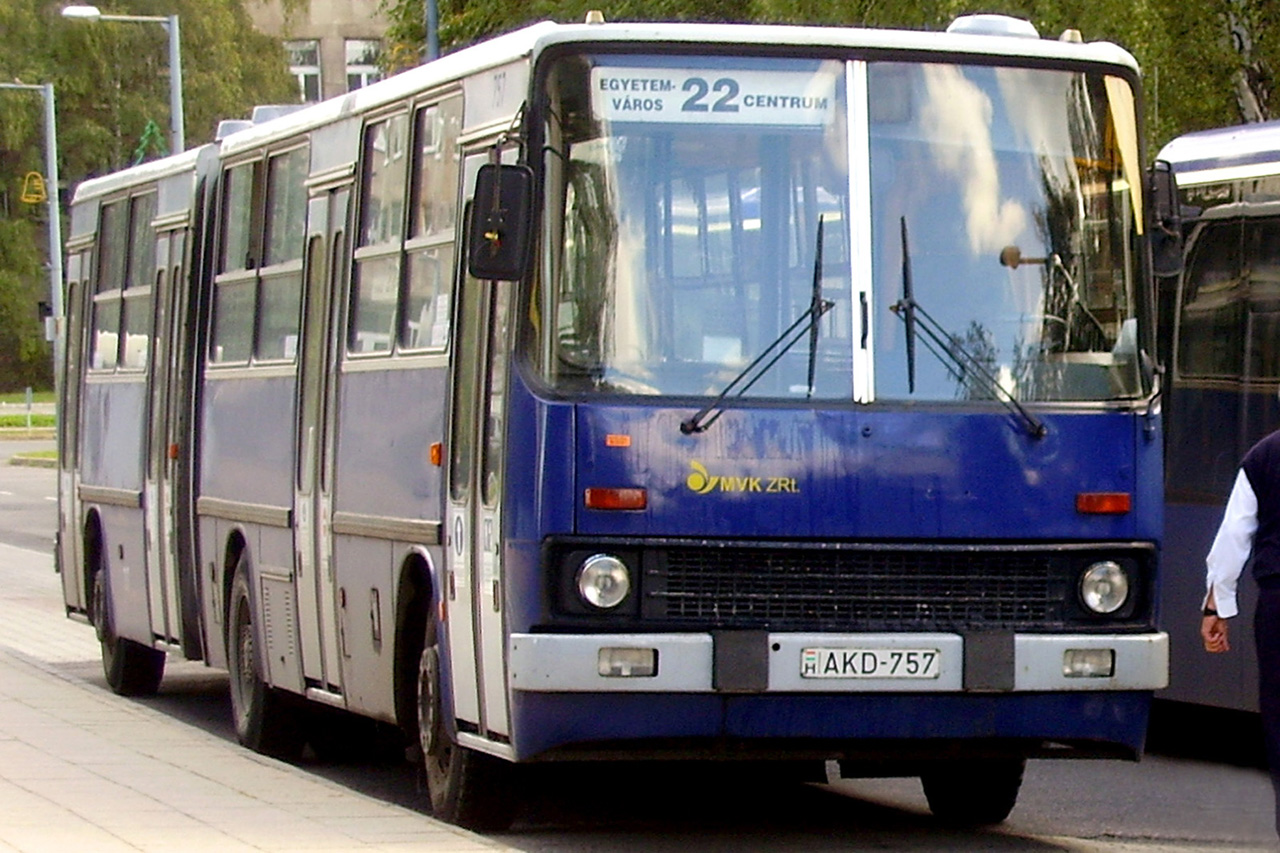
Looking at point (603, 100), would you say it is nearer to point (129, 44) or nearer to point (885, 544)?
point (885, 544)

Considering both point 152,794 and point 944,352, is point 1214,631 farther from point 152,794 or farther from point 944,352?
point 152,794

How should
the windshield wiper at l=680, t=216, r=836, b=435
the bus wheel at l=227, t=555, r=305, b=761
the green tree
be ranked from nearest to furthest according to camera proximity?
the windshield wiper at l=680, t=216, r=836, b=435, the bus wheel at l=227, t=555, r=305, b=761, the green tree

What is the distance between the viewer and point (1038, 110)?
10.1 meters

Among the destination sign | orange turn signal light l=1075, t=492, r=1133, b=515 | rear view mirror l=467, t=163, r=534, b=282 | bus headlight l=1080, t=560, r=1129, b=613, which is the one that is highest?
the destination sign

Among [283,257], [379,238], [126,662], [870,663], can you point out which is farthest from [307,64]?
[870,663]

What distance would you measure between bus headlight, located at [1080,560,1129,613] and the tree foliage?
7457 cm

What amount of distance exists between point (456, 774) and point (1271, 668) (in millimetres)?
3098

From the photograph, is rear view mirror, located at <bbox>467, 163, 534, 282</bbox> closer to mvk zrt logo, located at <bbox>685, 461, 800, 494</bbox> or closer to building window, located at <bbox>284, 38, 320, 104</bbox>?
mvk zrt logo, located at <bbox>685, 461, 800, 494</bbox>

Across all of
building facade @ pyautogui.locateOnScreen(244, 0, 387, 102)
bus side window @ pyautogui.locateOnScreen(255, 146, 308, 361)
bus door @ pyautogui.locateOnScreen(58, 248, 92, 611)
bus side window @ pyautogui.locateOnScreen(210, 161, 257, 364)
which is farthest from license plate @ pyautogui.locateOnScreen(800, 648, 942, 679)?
building facade @ pyautogui.locateOnScreen(244, 0, 387, 102)

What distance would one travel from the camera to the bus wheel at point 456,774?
10523mm

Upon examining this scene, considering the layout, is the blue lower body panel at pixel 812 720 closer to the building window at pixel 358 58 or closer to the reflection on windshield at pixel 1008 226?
the reflection on windshield at pixel 1008 226

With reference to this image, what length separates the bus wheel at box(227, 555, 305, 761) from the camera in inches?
549

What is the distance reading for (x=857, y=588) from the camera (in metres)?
9.59

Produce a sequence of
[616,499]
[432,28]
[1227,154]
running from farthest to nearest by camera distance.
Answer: [432,28], [1227,154], [616,499]
